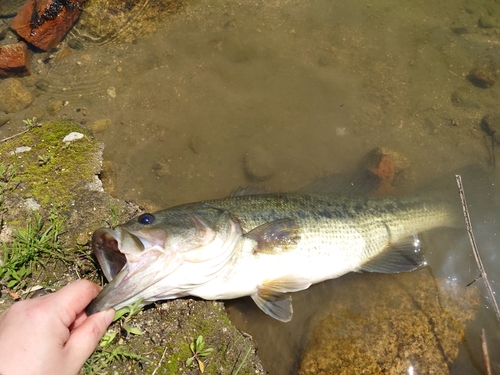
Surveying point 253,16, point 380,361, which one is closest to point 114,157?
point 253,16

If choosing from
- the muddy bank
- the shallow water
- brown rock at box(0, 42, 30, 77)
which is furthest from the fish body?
brown rock at box(0, 42, 30, 77)

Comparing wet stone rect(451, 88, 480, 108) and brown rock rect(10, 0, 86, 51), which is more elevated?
brown rock rect(10, 0, 86, 51)

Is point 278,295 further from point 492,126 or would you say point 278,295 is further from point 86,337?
point 492,126

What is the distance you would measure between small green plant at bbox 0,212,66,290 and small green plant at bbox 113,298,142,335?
2.78 feet

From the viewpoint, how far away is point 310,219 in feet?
11.7

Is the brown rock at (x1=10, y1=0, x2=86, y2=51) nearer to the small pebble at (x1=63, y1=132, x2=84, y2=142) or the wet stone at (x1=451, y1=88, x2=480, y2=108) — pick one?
the small pebble at (x1=63, y1=132, x2=84, y2=142)

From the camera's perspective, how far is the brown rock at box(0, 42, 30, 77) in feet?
16.6

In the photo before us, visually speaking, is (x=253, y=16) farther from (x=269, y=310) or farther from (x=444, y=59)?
(x=269, y=310)

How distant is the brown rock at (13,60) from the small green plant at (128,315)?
4174mm

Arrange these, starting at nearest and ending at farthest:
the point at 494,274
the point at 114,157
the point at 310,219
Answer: the point at 310,219
the point at 494,274
the point at 114,157

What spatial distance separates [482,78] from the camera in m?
5.75

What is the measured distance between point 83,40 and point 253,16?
281cm

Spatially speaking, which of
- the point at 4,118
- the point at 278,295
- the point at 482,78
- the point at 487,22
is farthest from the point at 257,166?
the point at 487,22

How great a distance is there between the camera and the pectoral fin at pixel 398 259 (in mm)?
3840
